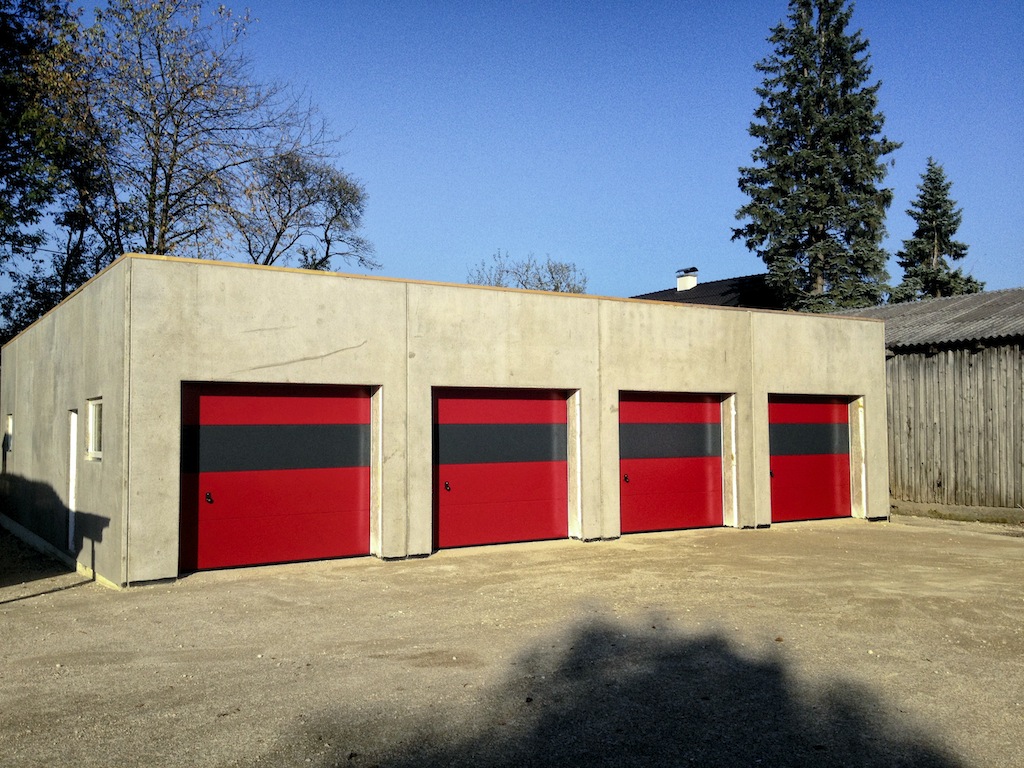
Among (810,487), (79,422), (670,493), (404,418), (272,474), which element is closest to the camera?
(272,474)

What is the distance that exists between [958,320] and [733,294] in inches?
662

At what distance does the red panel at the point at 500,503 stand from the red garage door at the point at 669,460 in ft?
3.66

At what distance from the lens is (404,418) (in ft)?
36.0

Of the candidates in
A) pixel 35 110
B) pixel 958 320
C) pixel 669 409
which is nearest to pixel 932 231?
pixel 958 320

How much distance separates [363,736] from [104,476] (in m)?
6.70

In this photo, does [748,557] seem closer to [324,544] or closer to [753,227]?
[324,544]

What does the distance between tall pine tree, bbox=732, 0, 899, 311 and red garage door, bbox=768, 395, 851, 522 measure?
580 inches

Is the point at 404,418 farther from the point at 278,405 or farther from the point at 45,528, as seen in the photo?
the point at 45,528

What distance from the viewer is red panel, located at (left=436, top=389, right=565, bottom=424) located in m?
11.6

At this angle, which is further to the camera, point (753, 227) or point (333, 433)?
point (753, 227)

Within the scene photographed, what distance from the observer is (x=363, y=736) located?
4543 mm

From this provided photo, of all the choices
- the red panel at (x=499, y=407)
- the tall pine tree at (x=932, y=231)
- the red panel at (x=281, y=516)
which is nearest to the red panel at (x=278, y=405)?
the red panel at (x=281, y=516)

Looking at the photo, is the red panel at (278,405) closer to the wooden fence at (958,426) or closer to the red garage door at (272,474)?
the red garage door at (272,474)

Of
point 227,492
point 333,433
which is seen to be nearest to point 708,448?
point 333,433
